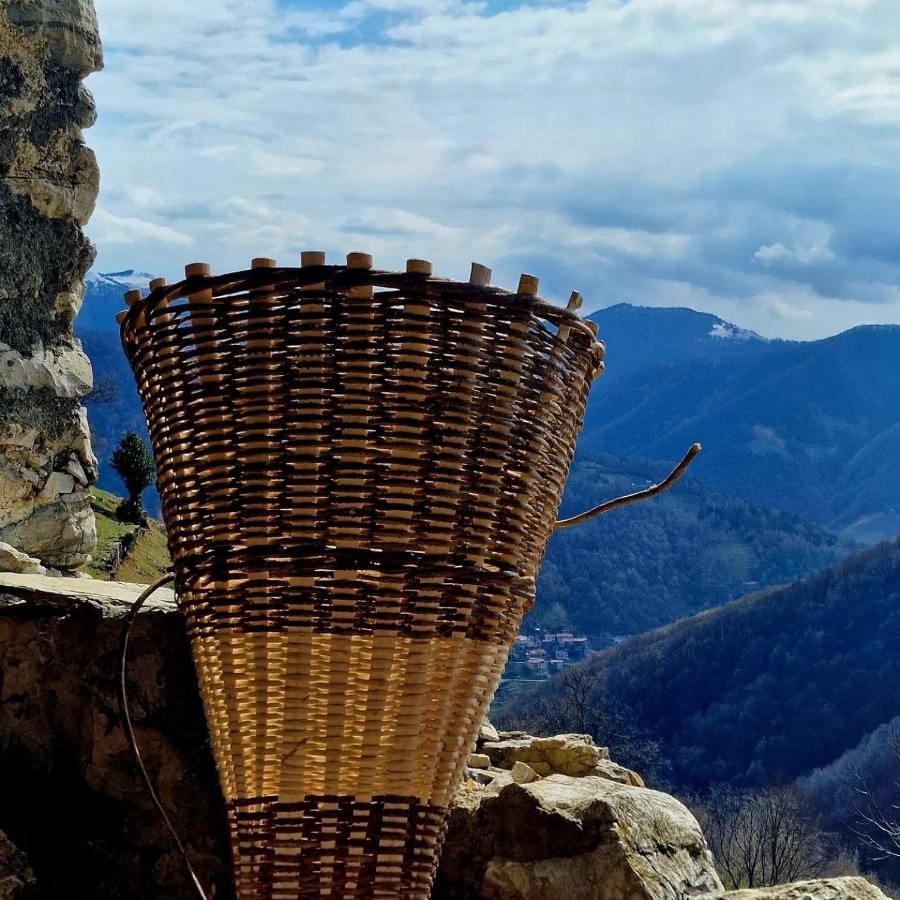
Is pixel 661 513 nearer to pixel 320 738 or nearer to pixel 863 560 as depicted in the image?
pixel 863 560

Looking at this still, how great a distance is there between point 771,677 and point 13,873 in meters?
63.1

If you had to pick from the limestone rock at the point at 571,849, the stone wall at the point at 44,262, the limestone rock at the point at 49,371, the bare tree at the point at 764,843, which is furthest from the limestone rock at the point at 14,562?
the bare tree at the point at 764,843

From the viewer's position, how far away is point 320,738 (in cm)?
163

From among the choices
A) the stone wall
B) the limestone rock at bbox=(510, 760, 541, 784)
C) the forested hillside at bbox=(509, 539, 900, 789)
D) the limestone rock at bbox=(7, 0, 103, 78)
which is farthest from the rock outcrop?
the forested hillside at bbox=(509, 539, 900, 789)

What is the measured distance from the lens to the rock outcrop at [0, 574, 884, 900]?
7.09 feet

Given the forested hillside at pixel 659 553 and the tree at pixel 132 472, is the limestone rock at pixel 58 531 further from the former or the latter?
the forested hillside at pixel 659 553

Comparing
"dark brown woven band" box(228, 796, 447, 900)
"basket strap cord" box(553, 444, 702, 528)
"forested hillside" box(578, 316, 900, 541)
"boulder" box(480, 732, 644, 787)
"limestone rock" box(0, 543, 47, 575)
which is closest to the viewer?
"dark brown woven band" box(228, 796, 447, 900)

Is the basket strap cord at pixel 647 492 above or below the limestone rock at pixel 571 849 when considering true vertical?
above

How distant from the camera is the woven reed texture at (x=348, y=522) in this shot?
154cm

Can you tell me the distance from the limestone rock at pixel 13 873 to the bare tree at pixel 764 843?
2014 cm

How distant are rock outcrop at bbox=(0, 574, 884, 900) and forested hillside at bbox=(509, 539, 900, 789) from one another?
50825 millimetres

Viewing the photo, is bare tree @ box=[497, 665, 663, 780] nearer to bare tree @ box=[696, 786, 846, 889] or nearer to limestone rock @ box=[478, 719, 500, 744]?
bare tree @ box=[696, 786, 846, 889]

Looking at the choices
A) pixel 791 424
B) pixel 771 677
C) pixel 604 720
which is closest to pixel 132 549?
pixel 604 720

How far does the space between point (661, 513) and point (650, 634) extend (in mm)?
37646
